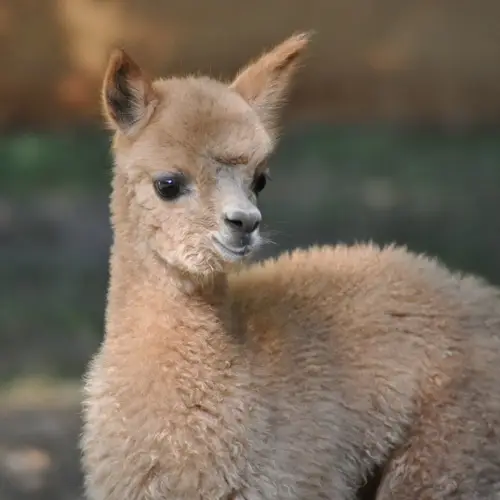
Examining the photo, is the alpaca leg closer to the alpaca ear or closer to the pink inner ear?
the alpaca ear

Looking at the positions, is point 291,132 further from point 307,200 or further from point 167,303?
point 167,303

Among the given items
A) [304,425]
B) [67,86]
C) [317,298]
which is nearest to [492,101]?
[67,86]

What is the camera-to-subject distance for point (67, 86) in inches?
114

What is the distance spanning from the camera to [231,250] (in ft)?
4.78

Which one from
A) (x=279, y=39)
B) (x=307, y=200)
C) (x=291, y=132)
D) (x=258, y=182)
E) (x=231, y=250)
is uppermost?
(x=279, y=39)

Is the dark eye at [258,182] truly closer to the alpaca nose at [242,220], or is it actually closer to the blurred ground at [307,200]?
the alpaca nose at [242,220]

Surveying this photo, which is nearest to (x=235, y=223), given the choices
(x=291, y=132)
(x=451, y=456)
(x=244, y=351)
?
(x=244, y=351)

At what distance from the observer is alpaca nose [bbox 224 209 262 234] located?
144 cm

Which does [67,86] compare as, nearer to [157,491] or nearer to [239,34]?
[239,34]

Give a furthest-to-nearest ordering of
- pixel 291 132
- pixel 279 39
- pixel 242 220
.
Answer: pixel 291 132
pixel 279 39
pixel 242 220

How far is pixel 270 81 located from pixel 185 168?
0.24m

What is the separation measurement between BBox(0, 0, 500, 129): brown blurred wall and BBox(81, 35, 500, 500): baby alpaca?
3.98 feet

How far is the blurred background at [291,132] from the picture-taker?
9.34ft

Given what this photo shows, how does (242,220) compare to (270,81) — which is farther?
(270,81)
